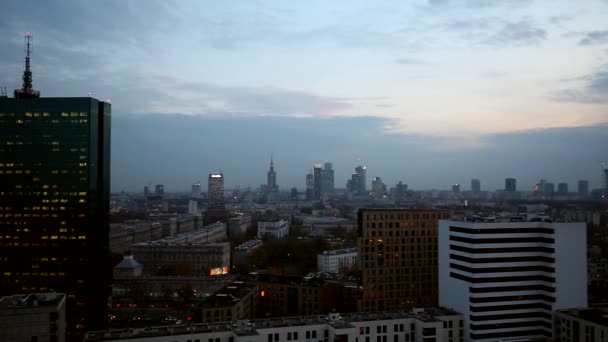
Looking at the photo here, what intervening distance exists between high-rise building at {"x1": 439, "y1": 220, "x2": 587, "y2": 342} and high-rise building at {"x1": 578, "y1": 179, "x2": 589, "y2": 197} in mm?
71953

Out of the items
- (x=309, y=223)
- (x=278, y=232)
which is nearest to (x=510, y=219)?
(x=278, y=232)

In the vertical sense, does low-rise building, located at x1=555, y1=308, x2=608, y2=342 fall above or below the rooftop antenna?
below

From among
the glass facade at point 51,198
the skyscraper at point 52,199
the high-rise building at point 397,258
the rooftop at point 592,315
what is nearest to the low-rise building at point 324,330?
the rooftop at point 592,315

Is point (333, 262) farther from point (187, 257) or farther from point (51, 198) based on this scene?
point (51, 198)

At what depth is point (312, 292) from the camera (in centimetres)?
5044

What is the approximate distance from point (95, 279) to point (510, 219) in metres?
38.0

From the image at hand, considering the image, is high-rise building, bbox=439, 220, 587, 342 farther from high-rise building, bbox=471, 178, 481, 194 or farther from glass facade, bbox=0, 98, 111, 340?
high-rise building, bbox=471, 178, 481, 194

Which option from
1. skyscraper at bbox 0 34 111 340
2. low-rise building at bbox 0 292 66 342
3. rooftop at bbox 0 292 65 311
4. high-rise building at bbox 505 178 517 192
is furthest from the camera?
high-rise building at bbox 505 178 517 192

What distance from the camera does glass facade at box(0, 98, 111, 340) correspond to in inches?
1980

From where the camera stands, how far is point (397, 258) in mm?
47375

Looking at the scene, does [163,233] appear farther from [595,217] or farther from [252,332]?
[252,332]

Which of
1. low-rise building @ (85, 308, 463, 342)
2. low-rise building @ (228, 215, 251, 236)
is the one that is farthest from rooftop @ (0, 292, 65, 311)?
low-rise building @ (228, 215, 251, 236)

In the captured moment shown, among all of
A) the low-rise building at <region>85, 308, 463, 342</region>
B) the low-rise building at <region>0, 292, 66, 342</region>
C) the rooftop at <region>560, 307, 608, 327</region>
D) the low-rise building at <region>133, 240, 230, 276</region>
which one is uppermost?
the low-rise building at <region>0, 292, 66, 342</region>

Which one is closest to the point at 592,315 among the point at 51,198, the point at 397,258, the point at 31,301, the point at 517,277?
the point at 517,277
